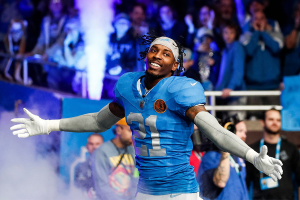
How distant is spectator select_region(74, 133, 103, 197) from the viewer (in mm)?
4809

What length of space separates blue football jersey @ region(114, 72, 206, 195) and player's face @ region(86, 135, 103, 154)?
7.65ft

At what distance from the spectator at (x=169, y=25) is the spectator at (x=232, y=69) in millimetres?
718

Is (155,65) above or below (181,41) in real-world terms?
below

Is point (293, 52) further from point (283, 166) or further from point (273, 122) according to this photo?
point (283, 166)

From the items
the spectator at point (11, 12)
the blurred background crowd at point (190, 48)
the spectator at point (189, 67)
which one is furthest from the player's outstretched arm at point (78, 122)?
the spectator at point (11, 12)

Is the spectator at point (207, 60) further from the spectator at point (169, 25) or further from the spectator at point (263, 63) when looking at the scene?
the spectator at point (263, 63)

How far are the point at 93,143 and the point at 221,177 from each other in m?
1.65

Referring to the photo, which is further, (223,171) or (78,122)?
(223,171)

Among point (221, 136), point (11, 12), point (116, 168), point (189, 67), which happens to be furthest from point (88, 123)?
point (11, 12)

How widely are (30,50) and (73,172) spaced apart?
8.95ft

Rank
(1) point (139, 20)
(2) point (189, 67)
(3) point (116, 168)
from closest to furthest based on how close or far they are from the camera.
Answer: (3) point (116, 168)
(2) point (189, 67)
(1) point (139, 20)

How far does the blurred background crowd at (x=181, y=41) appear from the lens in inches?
236

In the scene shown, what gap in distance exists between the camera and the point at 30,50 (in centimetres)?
679

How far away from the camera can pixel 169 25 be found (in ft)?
21.3
